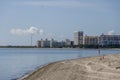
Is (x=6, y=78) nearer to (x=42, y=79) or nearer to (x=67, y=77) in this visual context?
(x=42, y=79)

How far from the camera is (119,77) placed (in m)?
20.0

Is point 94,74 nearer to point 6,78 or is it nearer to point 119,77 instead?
point 119,77

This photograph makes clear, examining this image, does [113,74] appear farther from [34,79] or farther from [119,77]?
[34,79]

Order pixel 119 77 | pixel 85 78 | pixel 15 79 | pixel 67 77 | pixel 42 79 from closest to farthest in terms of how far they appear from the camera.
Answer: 1. pixel 119 77
2. pixel 85 78
3. pixel 67 77
4. pixel 42 79
5. pixel 15 79

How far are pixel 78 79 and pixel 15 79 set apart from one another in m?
12.3

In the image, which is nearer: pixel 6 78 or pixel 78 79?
pixel 78 79

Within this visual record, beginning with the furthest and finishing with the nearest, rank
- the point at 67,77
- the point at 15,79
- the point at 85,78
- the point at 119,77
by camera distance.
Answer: the point at 15,79 → the point at 67,77 → the point at 85,78 → the point at 119,77

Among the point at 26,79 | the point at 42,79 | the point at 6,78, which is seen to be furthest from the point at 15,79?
the point at 42,79

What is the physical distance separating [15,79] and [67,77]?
10.4 metres

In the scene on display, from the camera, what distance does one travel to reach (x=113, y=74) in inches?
835

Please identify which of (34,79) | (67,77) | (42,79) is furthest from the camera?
(34,79)

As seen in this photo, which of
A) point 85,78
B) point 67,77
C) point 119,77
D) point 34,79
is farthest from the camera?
point 34,79

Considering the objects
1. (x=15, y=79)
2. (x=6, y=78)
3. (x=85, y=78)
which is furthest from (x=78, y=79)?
(x=6, y=78)

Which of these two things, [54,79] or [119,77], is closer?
[119,77]
